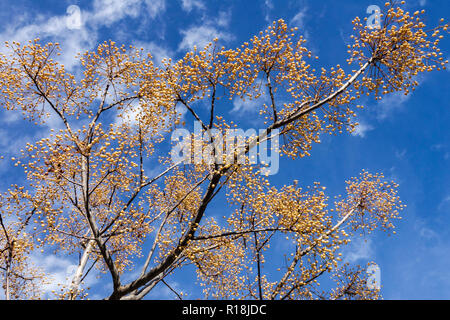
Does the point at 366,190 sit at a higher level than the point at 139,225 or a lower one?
higher

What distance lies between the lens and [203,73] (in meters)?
8.89

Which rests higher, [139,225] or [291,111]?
[291,111]

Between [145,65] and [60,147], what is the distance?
4144 millimetres

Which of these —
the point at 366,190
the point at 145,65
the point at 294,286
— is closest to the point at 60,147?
the point at 145,65
